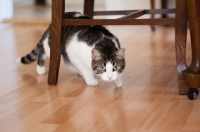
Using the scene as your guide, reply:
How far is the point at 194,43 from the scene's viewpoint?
1.75 m

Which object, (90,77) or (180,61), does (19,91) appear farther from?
(180,61)

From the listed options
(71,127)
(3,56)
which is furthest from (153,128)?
(3,56)

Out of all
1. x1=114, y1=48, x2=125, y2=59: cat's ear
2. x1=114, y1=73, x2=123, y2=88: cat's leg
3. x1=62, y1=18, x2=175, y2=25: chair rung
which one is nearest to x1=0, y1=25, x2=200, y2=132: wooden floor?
x1=114, y1=73, x2=123, y2=88: cat's leg

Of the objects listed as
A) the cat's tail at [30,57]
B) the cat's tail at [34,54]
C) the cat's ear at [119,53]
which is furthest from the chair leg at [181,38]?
the cat's tail at [30,57]

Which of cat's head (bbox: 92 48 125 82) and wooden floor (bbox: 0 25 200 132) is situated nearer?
wooden floor (bbox: 0 25 200 132)

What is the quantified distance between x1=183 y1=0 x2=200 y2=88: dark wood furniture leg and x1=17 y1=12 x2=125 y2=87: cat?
32 centimetres

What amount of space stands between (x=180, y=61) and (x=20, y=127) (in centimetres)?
71

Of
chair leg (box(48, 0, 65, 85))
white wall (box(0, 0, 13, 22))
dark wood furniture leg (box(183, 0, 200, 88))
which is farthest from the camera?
white wall (box(0, 0, 13, 22))

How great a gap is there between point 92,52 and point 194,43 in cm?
44

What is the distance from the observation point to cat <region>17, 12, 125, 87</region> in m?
1.93

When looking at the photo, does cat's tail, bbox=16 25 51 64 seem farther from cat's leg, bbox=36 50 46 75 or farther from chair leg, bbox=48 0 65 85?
chair leg, bbox=48 0 65 85

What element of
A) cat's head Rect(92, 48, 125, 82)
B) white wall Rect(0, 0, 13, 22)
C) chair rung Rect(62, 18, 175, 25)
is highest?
chair rung Rect(62, 18, 175, 25)

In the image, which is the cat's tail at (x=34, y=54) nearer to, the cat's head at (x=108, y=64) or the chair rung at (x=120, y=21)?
the chair rung at (x=120, y=21)

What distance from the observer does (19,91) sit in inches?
78.6
